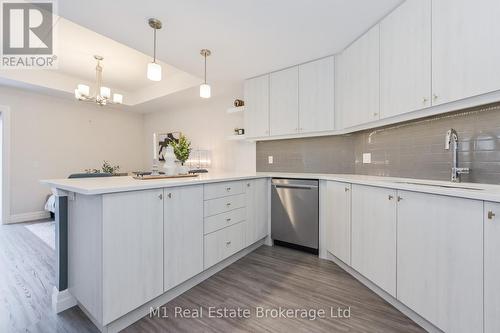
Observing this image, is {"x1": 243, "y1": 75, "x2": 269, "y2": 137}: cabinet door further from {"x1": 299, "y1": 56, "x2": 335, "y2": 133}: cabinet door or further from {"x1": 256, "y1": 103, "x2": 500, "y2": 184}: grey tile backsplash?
{"x1": 299, "y1": 56, "x2": 335, "y2": 133}: cabinet door

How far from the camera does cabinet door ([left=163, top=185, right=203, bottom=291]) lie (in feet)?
5.35

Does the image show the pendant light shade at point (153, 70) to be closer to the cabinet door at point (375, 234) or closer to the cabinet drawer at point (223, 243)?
the cabinet drawer at point (223, 243)

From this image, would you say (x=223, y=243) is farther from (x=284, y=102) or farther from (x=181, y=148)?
(x=284, y=102)

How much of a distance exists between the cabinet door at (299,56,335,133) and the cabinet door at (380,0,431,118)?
69 centimetres

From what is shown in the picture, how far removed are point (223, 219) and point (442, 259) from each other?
5.52 feet

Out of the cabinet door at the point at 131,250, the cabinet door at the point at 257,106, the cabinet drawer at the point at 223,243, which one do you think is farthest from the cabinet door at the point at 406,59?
the cabinet door at the point at 131,250

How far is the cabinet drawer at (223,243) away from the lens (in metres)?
2.00

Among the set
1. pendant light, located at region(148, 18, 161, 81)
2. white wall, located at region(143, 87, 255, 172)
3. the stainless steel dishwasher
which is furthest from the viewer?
white wall, located at region(143, 87, 255, 172)

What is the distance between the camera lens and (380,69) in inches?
79.8

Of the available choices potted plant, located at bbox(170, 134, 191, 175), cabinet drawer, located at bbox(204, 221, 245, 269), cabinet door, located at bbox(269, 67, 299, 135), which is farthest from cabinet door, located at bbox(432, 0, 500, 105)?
potted plant, located at bbox(170, 134, 191, 175)

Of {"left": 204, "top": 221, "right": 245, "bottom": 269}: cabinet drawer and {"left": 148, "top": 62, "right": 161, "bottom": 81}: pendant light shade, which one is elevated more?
{"left": 148, "top": 62, "right": 161, "bottom": 81}: pendant light shade

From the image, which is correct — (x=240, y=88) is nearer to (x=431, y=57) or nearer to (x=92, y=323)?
(x=431, y=57)

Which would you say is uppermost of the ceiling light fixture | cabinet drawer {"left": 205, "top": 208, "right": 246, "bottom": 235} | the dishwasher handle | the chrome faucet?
the ceiling light fixture

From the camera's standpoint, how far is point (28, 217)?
412cm
